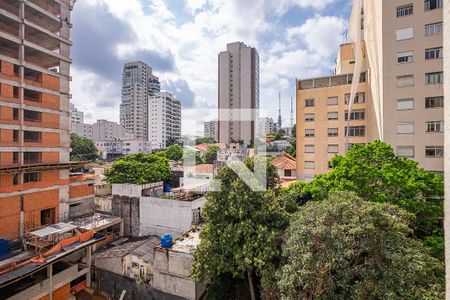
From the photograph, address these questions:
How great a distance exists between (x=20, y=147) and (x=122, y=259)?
36.9 feet

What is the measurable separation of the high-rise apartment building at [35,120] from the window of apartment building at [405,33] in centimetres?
2768

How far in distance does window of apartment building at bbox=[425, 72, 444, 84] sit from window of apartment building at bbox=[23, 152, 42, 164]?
101 ft

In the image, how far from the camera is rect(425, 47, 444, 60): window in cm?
1780

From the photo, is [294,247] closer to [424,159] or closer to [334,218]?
[334,218]

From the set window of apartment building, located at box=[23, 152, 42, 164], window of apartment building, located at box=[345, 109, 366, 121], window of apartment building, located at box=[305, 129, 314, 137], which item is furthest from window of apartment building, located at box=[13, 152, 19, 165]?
window of apartment building, located at box=[345, 109, 366, 121]

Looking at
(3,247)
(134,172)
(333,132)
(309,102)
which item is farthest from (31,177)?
(333,132)

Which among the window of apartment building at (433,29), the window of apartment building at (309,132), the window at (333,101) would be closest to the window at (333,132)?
the window of apartment building at (309,132)

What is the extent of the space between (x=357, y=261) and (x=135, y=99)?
85408 mm

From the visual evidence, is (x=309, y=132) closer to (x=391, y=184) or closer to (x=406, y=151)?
(x=406, y=151)

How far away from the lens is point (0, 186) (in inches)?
625

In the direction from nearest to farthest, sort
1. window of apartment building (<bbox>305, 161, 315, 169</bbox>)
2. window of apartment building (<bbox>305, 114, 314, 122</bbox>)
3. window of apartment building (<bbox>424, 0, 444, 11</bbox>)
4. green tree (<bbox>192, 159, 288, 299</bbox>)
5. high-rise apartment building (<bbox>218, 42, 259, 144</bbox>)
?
1. green tree (<bbox>192, 159, 288, 299</bbox>)
2. window of apartment building (<bbox>424, 0, 444, 11</bbox>)
3. window of apartment building (<bbox>305, 161, 315, 169</bbox>)
4. window of apartment building (<bbox>305, 114, 314, 122</bbox>)
5. high-rise apartment building (<bbox>218, 42, 259, 144</bbox>)

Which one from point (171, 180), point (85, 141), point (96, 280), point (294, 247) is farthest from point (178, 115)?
point (294, 247)

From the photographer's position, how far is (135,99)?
8269 cm

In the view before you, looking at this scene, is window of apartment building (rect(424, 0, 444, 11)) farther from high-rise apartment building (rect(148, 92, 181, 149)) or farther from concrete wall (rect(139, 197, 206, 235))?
high-rise apartment building (rect(148, 92, 181, 149))
